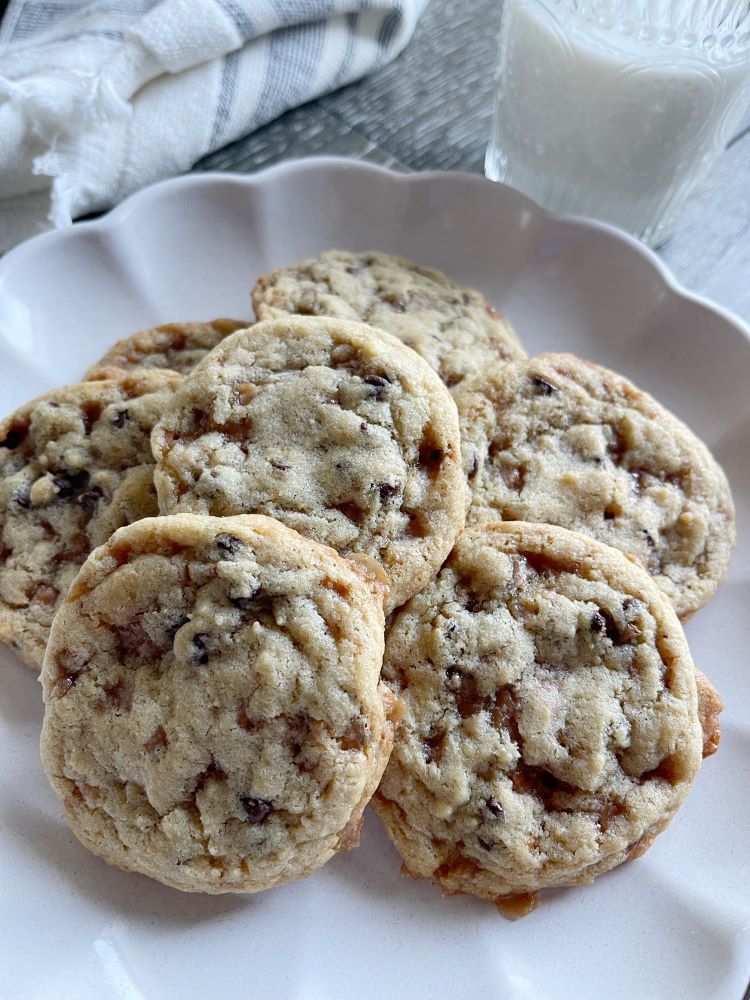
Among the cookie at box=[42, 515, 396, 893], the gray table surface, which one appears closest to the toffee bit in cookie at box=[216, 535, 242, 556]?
the cookie at box=[42, 515, 396, 893]

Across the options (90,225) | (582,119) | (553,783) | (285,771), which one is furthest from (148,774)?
(582,119)

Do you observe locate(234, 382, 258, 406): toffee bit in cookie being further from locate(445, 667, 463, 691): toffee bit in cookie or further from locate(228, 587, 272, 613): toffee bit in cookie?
locate(445, 667, 463, 691): toffee bit in cookie

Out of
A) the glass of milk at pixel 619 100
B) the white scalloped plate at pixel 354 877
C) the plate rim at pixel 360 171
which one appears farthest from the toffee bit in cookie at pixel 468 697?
the glass of milk at pixel 619 100

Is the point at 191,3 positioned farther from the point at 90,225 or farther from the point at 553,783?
the point at 553,783

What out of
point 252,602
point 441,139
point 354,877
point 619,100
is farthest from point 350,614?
point 441,139

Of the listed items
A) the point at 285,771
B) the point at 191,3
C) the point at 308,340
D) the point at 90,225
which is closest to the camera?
the point at 285,771

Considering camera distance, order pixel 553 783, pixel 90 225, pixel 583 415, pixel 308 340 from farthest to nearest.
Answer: pixel 90 225
pixel 583 415
pixel 308 340
pixel 553 783

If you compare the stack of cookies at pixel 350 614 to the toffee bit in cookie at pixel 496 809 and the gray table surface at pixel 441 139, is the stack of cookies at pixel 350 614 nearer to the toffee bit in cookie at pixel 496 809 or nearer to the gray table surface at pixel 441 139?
the toffee bit in cookie at pixel 496 809
